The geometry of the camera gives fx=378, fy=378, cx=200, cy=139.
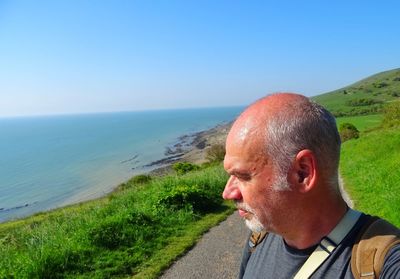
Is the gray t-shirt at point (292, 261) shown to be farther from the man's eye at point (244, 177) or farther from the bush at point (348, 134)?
the bush at point (348, 134)

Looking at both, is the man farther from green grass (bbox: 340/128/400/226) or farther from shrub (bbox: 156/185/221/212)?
shrub (bbox: 156/185/221/212)

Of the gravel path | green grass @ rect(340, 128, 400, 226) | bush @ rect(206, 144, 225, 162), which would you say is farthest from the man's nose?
bush @ rect(206, 144, 225, 162)

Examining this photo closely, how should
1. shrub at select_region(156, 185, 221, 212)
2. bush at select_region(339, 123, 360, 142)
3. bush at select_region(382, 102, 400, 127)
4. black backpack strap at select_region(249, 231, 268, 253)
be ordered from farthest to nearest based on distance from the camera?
bush at select_region(382, 102, 400, 127), bush at select_region(339, 123, 360, 142), shrub at select_region(156, 185, 221, 212), black backpack strap at select_region(249, 231, 268, 253)

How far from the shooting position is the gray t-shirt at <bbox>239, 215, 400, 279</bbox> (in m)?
1.41

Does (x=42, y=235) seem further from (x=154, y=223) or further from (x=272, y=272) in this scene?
(x=272, y=272)

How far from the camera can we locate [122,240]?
31.5ft

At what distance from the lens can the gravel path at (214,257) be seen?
8195 millimetres

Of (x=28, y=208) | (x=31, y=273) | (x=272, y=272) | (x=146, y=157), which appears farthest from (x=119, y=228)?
(x=146, y=157)

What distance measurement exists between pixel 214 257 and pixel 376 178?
800 cm

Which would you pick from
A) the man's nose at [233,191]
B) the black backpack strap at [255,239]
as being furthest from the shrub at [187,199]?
the man's nose at [233,191]

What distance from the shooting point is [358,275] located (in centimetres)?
143

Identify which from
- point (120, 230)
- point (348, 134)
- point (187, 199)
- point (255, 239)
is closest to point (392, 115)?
point (348, 134)

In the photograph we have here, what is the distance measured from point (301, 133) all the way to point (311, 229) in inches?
18.4

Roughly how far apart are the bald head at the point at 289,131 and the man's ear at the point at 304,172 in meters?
0.02
